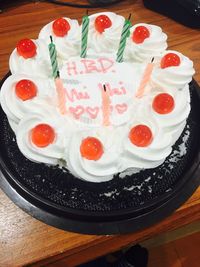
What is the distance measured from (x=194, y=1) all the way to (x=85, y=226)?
984 millimetres

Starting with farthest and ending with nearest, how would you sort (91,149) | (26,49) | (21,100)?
(26,49)
(21,100)
(91,149)

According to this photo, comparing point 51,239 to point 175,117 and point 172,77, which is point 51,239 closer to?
point 175,117

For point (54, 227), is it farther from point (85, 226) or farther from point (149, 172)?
point (149, 172)

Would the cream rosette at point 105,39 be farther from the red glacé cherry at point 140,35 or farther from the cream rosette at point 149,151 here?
the cream rosette at point 149,151

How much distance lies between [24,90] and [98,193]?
366 millimetres

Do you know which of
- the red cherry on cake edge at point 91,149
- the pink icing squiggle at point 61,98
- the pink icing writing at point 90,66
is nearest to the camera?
the red cherry on cake edge at point 91,149

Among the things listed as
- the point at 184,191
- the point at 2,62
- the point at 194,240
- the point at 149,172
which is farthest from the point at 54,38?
the point at 194,240

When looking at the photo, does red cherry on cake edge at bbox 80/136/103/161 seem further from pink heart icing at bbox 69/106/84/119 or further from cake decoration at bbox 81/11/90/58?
cake decoration at bbox 81/11/90/58

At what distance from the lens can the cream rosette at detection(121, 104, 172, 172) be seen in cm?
113

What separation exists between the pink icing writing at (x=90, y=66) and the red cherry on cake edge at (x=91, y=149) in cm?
29

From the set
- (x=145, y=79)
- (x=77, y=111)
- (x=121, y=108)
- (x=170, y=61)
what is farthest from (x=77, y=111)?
(x=170, y=61)

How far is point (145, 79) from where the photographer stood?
1277 mm

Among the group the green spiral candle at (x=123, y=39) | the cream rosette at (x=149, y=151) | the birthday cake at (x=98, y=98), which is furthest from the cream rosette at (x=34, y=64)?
the cream rosette at (x=149, y=151)

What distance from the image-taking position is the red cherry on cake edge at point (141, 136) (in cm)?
114
